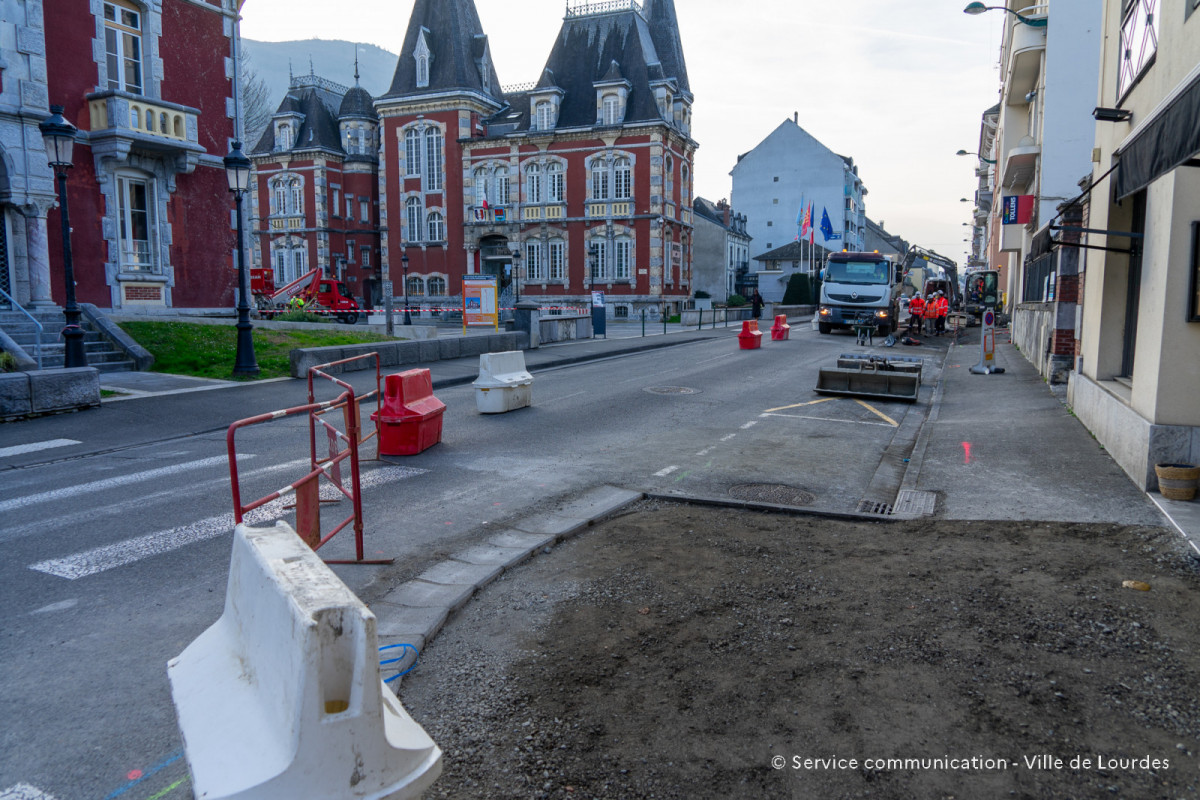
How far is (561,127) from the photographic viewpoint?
5288 cm

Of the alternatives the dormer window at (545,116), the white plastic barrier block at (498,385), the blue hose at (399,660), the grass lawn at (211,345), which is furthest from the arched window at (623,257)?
the blue hose at (399,660)

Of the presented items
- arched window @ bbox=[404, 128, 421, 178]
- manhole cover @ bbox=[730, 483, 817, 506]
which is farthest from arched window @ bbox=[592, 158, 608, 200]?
manhole cover @ bbox=[730, 483, 817, 506]

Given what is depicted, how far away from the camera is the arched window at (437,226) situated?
56250mm

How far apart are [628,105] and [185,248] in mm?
35098

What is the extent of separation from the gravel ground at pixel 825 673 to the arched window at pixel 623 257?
4725 centimetres

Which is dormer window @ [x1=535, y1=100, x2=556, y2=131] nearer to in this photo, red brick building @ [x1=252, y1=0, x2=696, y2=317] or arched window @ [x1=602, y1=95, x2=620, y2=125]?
red brick building @ [x1=252, y1=0, x2=696, y2=317]

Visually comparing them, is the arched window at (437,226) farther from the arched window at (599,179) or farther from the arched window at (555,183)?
the arched window at (599,179)

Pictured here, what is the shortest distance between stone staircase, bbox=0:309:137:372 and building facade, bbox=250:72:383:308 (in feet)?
140

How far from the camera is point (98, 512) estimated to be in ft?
23.6

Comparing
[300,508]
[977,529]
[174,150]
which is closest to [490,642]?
[300,508]

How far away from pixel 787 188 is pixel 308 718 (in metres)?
87.5

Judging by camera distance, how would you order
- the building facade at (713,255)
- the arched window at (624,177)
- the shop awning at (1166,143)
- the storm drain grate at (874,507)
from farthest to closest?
the building facade at (713,255) → the arched window at (624,177) → the storm drain grate at (874,507) → the shop awning at (1166,143)

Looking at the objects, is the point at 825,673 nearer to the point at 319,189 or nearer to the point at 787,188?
the point at 319,189

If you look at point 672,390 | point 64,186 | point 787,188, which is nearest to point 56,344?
point 64,186
